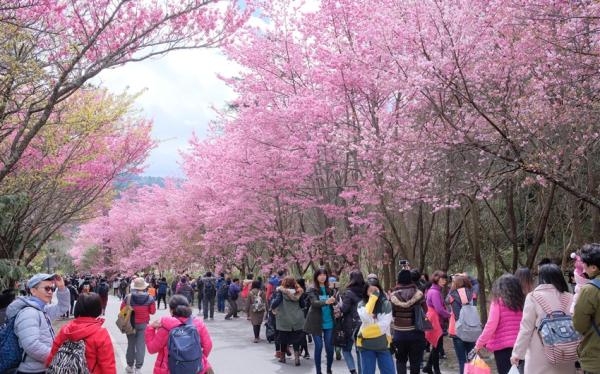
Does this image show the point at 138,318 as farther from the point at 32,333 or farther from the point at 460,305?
the point at 460,305

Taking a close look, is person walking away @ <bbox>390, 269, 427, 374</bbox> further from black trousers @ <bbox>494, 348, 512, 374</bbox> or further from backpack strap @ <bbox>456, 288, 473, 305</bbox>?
black trousers @ <bbox>494, 348, 512, 374</bbox>

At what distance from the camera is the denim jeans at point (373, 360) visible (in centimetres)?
732

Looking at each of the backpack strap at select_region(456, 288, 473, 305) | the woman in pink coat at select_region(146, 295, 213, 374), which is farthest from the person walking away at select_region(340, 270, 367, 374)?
the woman in pink coat at select_region(146, 295, 213, 374)

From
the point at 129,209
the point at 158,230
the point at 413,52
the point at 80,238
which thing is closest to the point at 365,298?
the point at 413,52

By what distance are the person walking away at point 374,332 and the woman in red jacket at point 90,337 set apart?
334cm

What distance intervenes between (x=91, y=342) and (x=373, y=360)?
3762 mm

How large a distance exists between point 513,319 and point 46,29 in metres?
8.30

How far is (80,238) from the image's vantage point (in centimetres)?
5803

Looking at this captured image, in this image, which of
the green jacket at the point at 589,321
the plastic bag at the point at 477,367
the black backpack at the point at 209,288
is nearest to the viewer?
the green jacket at the point at 589,321

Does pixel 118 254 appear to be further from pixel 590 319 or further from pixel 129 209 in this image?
pixel 590 319

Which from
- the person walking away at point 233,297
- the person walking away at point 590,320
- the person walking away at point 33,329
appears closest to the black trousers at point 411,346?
the person walking away at point 590,320

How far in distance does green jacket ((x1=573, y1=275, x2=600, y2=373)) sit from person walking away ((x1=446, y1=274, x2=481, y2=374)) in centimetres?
373

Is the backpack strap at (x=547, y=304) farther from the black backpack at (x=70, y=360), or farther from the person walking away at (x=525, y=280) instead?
the black backpack at (x=70, y=360)

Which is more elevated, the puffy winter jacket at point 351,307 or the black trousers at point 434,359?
the puffy winter jacket at point 351,307
